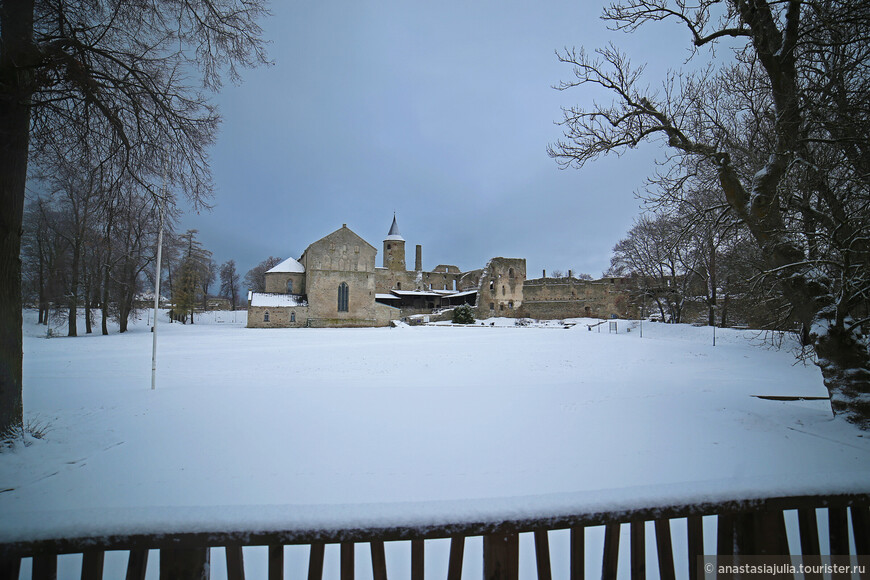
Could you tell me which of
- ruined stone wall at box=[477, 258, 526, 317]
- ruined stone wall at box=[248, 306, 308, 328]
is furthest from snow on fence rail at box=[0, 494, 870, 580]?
ruined stone wall at box=[477, 258, 526, 317]

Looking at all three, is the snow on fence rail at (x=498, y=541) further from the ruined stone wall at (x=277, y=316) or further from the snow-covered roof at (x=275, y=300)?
the snow-covered roof at (x=275, y=300)

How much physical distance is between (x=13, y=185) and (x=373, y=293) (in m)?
38.6

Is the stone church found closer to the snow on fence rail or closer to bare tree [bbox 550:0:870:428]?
bare tree [bbox 550:0:870:428]

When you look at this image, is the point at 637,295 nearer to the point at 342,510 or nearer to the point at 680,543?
the point at 680,543

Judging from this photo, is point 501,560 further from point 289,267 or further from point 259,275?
point 259,275

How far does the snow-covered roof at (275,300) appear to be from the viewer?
38.6 metres

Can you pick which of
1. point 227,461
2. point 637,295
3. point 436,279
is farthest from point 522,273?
point 227,461

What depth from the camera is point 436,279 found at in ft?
190

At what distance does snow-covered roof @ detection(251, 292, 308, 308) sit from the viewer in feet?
127

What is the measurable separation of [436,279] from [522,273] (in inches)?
537

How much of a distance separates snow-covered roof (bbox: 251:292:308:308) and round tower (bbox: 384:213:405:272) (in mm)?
18224

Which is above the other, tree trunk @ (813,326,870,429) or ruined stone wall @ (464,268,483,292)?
ruined stone wall @ (464,268,483,292)

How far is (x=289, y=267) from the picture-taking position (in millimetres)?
47375

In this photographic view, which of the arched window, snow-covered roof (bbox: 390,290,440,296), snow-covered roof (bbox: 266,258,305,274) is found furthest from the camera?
snow-covered roof (bbox: 390,290,440,296)
